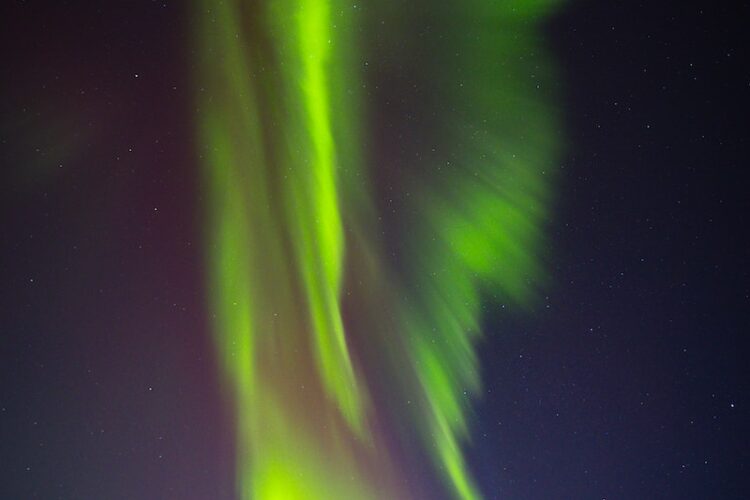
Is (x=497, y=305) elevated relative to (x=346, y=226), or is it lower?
lower

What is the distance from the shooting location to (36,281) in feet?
3.11

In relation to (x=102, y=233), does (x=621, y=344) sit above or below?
below

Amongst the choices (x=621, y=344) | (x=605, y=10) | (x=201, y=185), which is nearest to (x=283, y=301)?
(x=201, y=185)

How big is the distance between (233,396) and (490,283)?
1.18ft

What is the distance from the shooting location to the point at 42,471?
94cm

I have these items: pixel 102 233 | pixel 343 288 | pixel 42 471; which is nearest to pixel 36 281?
Answer: pixel 102 233

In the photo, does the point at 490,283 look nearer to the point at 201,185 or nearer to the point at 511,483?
the point at 511,483

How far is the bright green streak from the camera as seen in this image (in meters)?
0.96

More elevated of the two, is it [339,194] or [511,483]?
[339,194]

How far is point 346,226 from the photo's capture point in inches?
38.8

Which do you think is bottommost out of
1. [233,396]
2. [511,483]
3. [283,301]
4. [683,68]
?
[511,483]

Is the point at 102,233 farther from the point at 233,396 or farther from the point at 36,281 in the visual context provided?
the point at 233,396

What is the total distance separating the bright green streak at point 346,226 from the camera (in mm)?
964

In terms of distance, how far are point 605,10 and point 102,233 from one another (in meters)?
0.70
